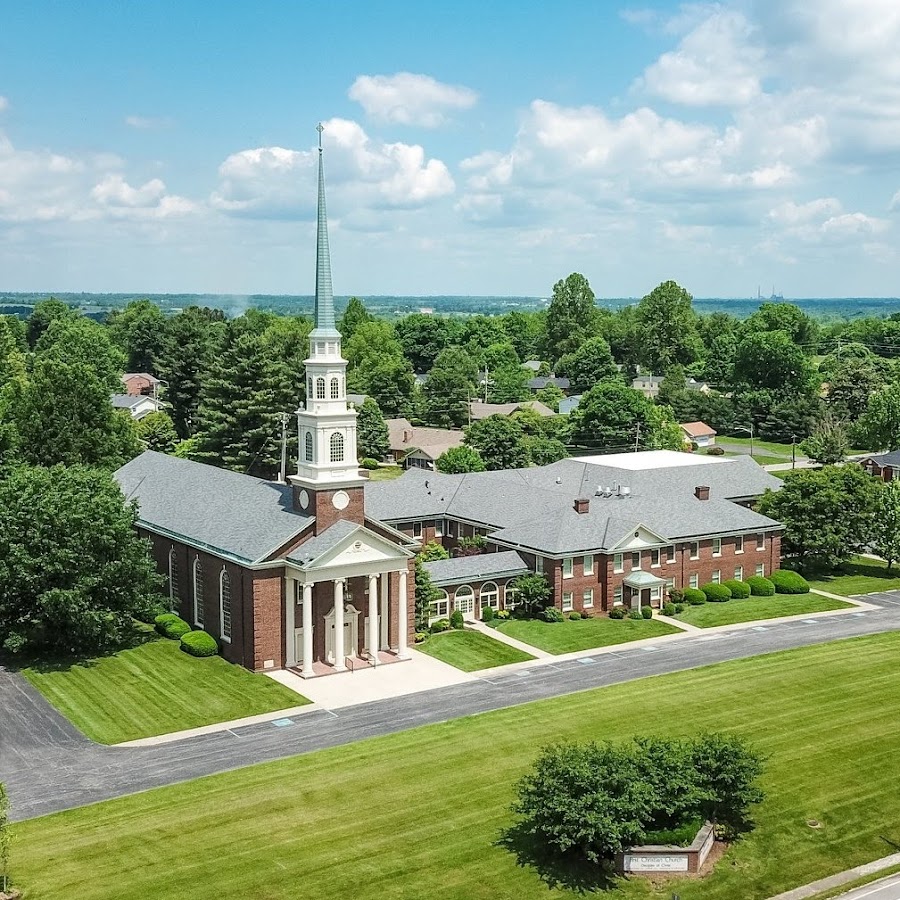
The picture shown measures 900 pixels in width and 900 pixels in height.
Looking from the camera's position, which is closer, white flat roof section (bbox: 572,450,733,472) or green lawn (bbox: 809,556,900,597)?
green lawn (bbox: 809,556,900,597)

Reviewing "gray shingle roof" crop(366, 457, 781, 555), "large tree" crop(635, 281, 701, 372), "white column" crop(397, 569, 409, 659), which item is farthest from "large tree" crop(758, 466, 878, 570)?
"large tree" crop(635, 281, 701, 372)

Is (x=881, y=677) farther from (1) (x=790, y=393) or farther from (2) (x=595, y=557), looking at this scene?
(1) (x=790, y=393)

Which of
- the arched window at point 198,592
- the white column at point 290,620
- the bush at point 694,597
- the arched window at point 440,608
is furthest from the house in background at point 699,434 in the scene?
the white column at point 290,620

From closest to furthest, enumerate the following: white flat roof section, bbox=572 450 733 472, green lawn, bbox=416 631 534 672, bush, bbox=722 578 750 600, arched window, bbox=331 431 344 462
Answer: arched window, bbox=331 431 344 462, green lawn, bbox=416 631 534 672, bush, bbox=722 578 750 600, white flat roof section, bbox=572 450 733 472

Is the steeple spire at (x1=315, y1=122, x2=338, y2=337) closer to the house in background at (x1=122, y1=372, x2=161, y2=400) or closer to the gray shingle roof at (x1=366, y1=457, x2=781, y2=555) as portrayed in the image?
the gray shingle roof at (x1=366, y1=457, x2=781, y2=555)

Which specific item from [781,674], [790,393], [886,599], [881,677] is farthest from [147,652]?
[790,393]

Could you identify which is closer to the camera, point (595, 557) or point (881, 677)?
point (881, 677)

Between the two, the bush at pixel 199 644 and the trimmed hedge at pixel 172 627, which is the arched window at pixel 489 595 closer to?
the bush at pixel 199 644

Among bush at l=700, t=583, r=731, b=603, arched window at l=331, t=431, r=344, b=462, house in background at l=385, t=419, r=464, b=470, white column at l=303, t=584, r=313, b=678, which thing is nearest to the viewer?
white column at l=303, t=584, r=313, b=678

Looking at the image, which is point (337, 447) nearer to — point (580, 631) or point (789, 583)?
point (580, 631)
